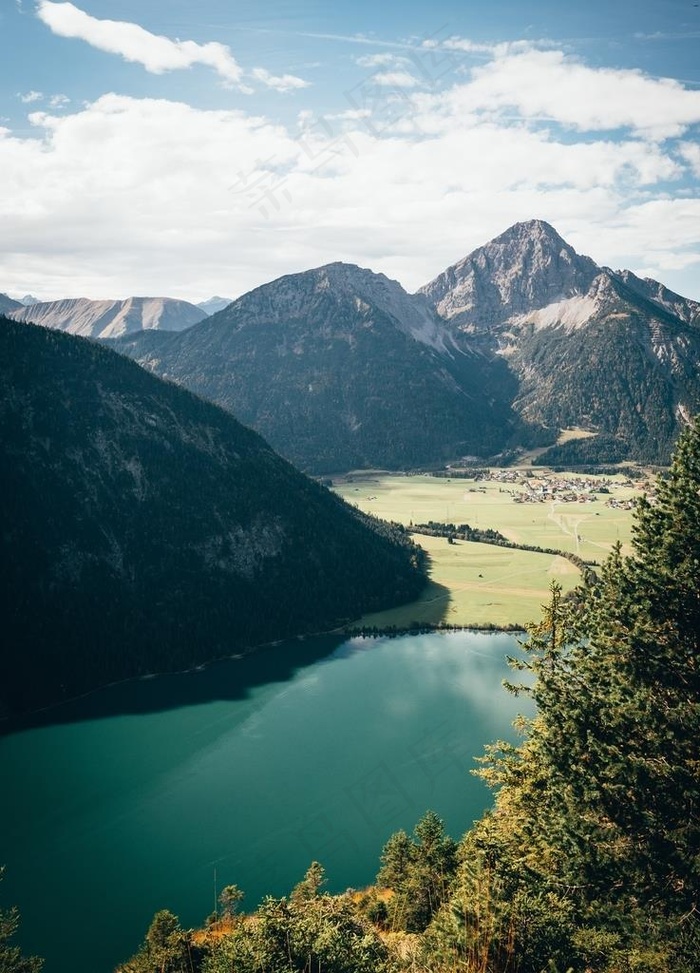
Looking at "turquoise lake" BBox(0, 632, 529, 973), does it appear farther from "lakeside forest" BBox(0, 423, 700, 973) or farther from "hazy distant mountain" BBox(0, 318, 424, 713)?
"lakeside forest" BBox(0, 423, 700, 973)

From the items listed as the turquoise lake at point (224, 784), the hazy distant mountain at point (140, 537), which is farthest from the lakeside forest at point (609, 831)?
the hazy distant mountain at point (140, 537)

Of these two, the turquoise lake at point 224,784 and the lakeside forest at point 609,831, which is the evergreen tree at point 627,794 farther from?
the turquoise lake at point 224,784

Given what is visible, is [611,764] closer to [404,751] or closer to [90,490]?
[404,751]

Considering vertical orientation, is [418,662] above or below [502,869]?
below

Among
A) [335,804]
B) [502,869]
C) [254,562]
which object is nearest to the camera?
[502,869]

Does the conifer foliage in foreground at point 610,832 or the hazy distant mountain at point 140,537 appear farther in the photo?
the hazy distant mountain at point 140,537

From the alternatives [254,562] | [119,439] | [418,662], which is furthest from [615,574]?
[119,439]

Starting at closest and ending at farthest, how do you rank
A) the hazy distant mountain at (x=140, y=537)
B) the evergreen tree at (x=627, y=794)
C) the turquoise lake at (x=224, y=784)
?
the evergreen tree at (x=627, y=794) → the turquoise lake at (x=224, y=784) → the hazy distant mountain at (x=140, y=537)

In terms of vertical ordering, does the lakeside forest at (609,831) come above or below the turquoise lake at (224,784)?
above
